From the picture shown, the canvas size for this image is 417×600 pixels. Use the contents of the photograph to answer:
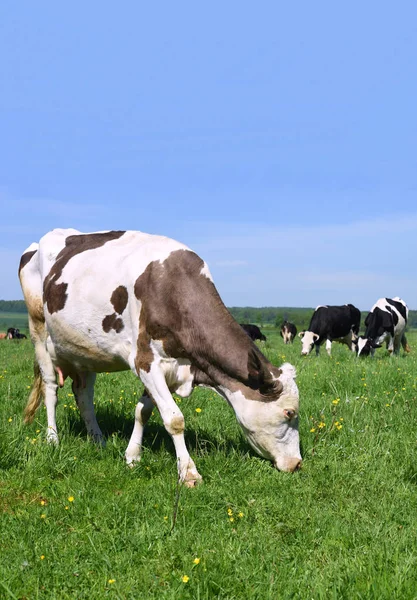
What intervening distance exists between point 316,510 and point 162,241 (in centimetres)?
358

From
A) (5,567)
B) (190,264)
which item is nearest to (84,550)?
(5,567)

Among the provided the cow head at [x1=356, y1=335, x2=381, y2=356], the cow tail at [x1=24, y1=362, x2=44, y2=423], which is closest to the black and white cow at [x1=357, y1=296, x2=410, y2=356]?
the cow head at [x1=356, y1=335, x2=381, y2=356]

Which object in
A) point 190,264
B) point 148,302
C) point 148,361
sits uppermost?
point 190,264

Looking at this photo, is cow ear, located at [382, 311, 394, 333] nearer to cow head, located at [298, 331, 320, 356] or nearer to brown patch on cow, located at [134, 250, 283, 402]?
cow head, located at [298, 331, 320, 356]

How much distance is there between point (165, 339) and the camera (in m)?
6.39

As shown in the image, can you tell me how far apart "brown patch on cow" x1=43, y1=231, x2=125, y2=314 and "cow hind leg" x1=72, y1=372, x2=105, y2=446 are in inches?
42.0

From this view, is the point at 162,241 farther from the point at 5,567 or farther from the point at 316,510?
the point at 5,567

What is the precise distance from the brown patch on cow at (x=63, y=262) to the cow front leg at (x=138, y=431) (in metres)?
1.70

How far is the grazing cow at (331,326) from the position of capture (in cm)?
2444

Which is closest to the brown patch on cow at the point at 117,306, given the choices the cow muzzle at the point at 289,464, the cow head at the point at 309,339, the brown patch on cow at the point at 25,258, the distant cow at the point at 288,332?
the cow muzzle at the point at 289,464

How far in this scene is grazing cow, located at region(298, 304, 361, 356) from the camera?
2444 centimetres

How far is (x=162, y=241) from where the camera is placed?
7164 millimetres

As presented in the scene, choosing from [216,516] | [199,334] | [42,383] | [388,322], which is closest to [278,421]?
[199,334]

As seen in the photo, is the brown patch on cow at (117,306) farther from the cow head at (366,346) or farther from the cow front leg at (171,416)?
the cow head at (366,346)
